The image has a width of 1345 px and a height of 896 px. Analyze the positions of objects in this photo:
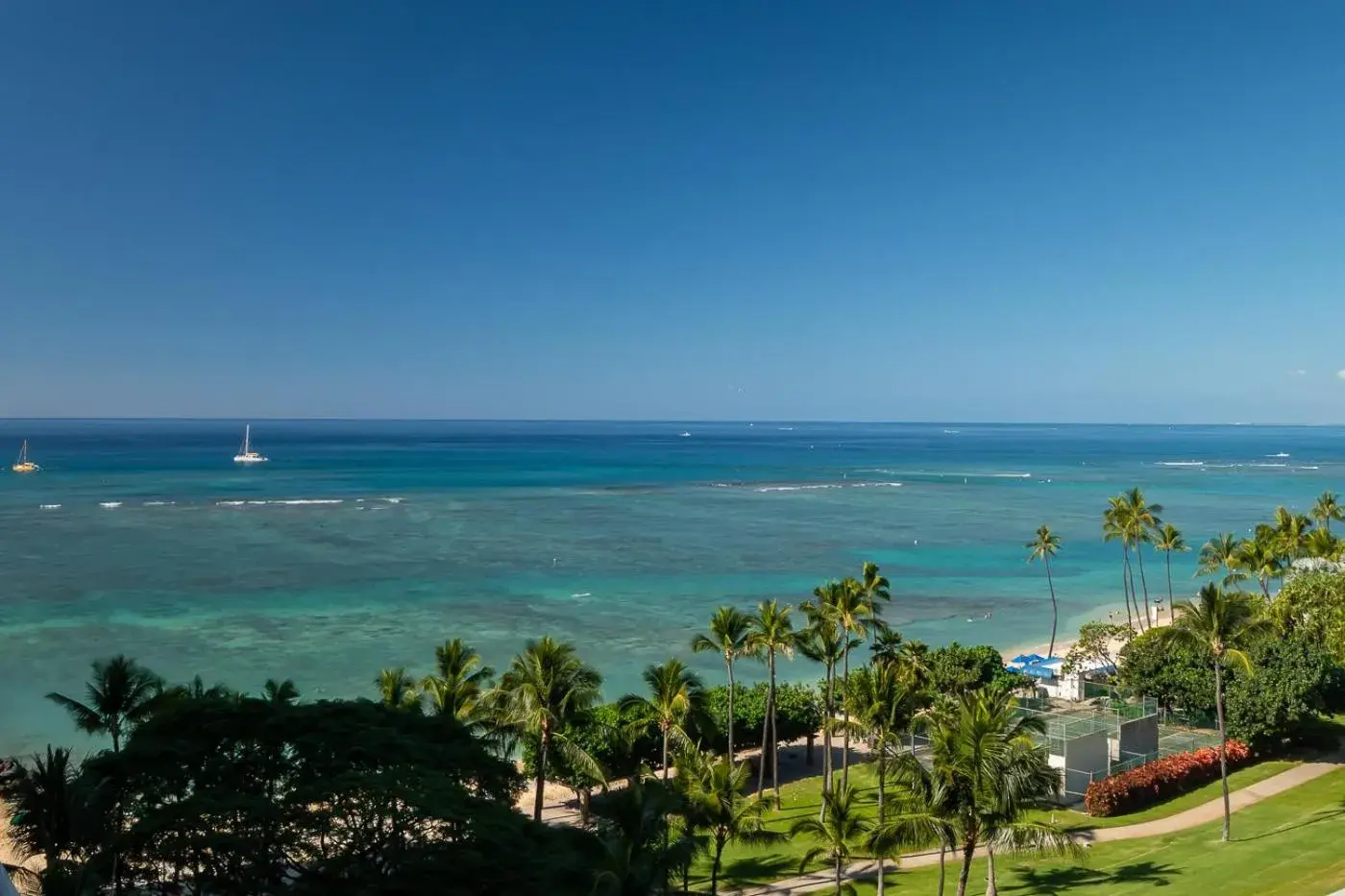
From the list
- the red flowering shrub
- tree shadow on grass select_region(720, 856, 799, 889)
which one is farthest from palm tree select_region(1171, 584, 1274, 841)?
tree shadow on grass select_region(720, 856, 799, 889)

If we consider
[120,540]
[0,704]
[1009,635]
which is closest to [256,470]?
[120,540]

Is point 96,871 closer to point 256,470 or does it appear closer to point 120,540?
point 120,540

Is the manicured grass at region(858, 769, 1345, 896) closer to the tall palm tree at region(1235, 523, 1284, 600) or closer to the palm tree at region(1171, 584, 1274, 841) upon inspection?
the palm tree at region(1171, 584, 1274, 841)

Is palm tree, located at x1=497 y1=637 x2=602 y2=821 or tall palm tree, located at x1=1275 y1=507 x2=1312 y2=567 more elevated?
tall palm tree, located at x1=1275 y1=507 x2=1312 y2=567

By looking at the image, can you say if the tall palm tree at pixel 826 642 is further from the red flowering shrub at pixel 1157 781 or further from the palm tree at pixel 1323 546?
the palm tree at pixel 1323 546

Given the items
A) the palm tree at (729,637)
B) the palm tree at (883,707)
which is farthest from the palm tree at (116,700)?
the palm tree at (883,707)

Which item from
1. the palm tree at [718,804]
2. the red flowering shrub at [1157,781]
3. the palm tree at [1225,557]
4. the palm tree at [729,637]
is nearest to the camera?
the palm tree at [718,804]

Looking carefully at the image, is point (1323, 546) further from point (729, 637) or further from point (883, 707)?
point (729, 637)
